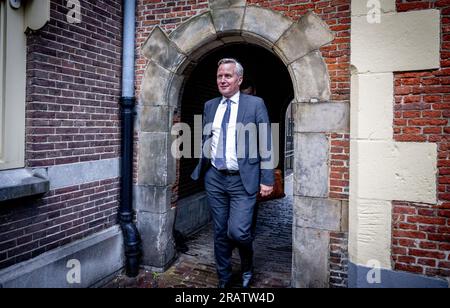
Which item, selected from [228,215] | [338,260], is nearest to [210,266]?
[228,215]

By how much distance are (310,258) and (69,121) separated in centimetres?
291

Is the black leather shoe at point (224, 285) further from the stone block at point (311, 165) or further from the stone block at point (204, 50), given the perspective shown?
the stone block at point (204, 50)

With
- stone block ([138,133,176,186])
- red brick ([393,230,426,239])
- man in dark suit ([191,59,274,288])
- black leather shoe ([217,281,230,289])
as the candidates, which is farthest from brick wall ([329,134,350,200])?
stone block ([138,133,176,186])

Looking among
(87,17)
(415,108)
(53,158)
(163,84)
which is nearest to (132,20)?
(87,17)

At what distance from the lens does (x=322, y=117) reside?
3447 mm

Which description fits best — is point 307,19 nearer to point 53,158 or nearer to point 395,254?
point 395,254

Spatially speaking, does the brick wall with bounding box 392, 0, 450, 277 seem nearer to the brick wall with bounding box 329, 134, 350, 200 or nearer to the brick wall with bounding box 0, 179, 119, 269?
the brick wall with bounding box 329, 134, 350, 200

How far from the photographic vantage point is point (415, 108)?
3035 millimetres

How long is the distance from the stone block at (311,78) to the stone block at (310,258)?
1420 mm

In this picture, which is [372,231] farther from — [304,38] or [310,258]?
[304,38]

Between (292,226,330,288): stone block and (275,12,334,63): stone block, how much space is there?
1.88 m

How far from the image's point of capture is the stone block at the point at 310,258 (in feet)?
11.3

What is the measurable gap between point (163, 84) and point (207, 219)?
315cm

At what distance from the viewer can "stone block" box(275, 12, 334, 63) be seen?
11.3 ft
